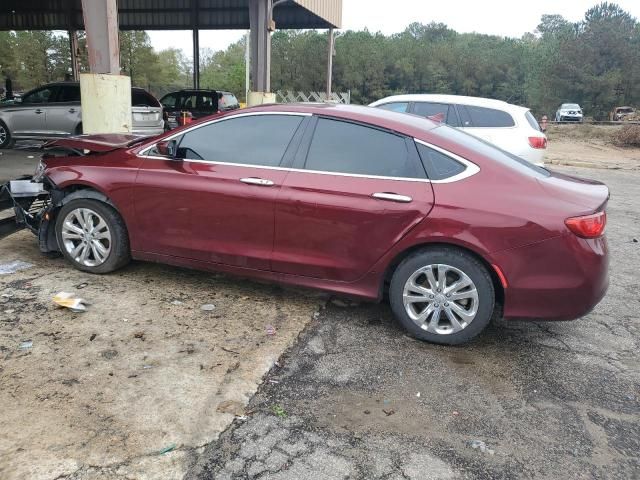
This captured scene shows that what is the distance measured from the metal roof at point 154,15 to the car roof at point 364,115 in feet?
62.8

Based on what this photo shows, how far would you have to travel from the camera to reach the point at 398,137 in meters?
3.96

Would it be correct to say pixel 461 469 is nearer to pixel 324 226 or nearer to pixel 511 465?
pixel 511 465

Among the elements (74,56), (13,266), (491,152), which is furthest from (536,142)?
(74,56)

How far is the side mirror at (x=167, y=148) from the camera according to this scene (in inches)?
174

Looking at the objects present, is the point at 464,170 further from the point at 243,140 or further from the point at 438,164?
the point at 243,140

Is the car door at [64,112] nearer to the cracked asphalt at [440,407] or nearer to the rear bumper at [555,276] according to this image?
the cracked asphalt at [440,407]

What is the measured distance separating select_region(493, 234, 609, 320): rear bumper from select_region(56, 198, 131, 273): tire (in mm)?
3066

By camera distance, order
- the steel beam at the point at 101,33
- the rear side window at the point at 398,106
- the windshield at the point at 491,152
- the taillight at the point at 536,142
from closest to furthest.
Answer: the windshield at the point at 491,152 < the steel beam at the point at 101,33 < the taillight at the point at 536,142 < the rear side window at the point at 398,106

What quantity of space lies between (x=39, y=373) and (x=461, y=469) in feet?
7.98

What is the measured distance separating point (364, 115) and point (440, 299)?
1.50 m

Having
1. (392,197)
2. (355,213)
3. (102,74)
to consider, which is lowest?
(355,213)

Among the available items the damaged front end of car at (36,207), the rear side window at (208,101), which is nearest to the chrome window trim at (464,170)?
the damaged front end of car at (36,207)

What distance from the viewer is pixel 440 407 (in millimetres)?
3152

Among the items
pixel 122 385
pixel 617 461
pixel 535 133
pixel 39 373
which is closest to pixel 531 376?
pixel 617 461
